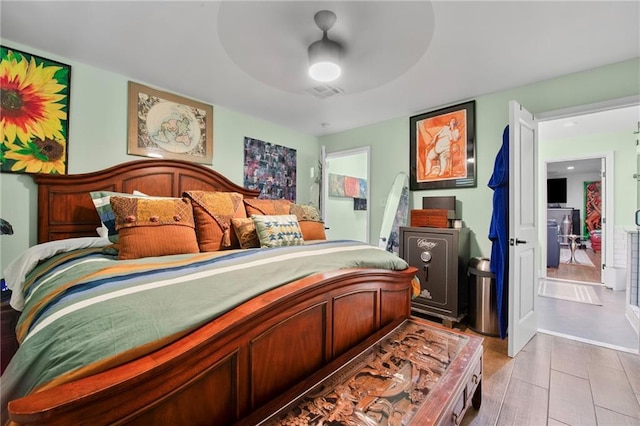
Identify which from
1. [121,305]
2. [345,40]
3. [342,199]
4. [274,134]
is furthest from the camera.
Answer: [342,199]

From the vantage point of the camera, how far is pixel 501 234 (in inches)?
96.4

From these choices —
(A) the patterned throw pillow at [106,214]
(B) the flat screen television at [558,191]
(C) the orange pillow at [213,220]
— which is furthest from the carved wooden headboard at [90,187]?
(B) the flat screen television at [558,191]

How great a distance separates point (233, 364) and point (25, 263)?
1.60m

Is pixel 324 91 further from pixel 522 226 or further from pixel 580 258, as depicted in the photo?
pixel 580 258

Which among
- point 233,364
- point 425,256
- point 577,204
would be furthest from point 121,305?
point 577,204

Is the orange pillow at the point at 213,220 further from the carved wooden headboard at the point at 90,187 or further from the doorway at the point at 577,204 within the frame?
the doorway at the point at 577,204

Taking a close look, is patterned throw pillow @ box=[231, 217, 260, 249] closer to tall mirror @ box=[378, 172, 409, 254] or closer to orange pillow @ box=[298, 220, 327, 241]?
orange pillow @ box=[298, 220, 327, 241]

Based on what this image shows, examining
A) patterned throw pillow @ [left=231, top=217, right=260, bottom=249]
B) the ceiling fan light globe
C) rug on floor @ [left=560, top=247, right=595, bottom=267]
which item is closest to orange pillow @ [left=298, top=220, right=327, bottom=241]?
patterned throw pillow @ [left=231, top=217, right=260, bottom=249]

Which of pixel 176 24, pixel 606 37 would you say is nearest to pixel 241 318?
pixel 176 24

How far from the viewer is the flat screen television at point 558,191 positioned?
818cm

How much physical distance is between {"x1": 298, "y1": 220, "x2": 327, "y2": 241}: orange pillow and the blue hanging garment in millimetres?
1607

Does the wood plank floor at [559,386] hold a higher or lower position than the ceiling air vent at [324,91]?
lower

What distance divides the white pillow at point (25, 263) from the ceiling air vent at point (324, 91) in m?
2.22

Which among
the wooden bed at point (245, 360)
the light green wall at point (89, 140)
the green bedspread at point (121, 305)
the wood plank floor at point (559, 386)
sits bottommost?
the wood plank floor at point (559, 386)
